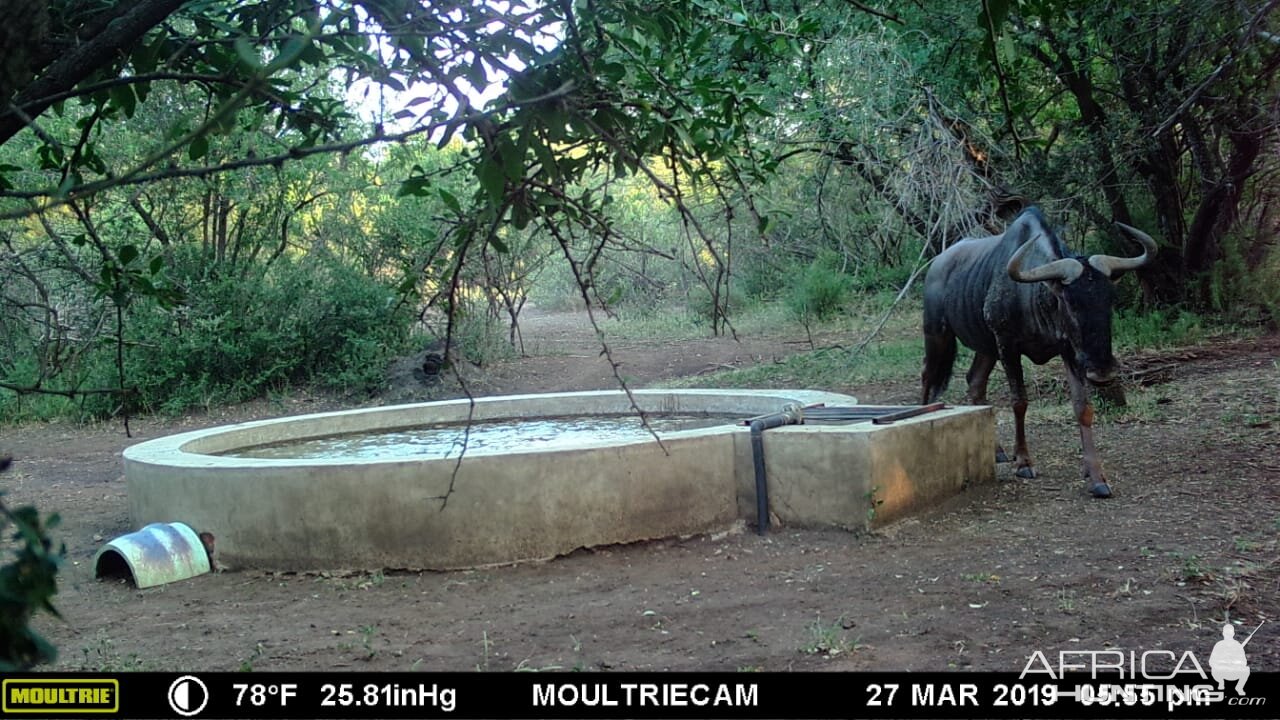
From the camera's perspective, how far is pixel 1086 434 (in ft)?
21.7

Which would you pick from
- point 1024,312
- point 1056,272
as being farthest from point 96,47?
point 1024,312

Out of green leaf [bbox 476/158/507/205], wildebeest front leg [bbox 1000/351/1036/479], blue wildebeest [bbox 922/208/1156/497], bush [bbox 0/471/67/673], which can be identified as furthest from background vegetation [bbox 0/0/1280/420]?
wildebeest front leg [bbox 1000/351/1036/479]

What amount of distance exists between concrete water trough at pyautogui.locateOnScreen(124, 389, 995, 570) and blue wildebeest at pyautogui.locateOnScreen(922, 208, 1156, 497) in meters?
1.18

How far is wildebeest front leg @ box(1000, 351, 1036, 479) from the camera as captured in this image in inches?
283

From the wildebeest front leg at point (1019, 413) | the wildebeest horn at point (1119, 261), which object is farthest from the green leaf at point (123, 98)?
the wildebeest front leg at point (1019, 413)

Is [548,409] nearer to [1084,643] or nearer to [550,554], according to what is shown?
[550,554]

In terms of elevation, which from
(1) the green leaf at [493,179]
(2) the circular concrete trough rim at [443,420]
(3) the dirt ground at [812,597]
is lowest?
(3) the dirt ground at [812,597]

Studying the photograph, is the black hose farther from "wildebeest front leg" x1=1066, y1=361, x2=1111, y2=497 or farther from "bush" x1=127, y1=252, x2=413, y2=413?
"bush" x1=127, y1=252, x2=413, y2=413

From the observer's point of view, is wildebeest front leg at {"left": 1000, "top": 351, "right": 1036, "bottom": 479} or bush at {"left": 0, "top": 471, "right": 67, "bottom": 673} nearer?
bush at {"left": 0, "top": 471, "right": 67, "bottom": 673}

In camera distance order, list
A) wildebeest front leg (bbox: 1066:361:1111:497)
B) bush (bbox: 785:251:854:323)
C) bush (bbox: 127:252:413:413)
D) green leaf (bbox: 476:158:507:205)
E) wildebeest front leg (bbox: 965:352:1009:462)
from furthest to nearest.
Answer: bush (bbox: 785:251:854:323), bush (bbox: 127:252:413:413), wildebeest front leg (bbox: 965:352:1009:462), wildebeest front leg (bbox: 1066:361:1111:497), green leaf (bbox: 476:158:507:205)

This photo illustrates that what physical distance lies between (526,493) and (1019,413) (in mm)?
3728

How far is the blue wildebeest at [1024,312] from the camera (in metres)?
6.55

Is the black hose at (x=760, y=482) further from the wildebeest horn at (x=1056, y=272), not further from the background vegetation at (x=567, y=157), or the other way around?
the wildebeest horn at (x=1056, y=272)

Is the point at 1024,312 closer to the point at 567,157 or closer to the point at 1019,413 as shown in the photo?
the point at 1019,413
